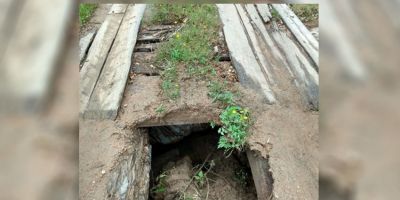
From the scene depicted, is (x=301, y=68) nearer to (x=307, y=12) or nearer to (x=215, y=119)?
(x=307, y=12)

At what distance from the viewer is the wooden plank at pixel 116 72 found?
1.45 m

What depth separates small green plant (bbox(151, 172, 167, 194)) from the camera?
1.78m

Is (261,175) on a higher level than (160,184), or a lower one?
higher

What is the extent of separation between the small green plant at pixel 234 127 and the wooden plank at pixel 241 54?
0.11 metres

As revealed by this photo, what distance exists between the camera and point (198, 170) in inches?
74.7

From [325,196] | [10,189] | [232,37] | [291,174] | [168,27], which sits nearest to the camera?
[10,189]

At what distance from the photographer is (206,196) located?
1799 mm

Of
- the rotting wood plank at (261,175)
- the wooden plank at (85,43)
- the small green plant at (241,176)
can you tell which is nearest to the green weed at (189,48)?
the wooden plank at (85,43)

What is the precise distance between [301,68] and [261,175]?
1.29 feet

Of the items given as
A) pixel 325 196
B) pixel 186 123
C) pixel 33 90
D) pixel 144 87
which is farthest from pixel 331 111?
pixel 33 90

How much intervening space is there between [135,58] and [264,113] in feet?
1.70

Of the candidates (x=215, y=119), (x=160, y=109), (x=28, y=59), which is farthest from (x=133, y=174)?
(x=28, y=59)

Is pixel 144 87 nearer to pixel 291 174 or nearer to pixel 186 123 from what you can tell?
pixel 186 123

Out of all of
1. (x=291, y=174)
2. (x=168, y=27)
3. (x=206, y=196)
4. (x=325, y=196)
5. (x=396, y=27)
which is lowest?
Answer: (x=206, y=196)
